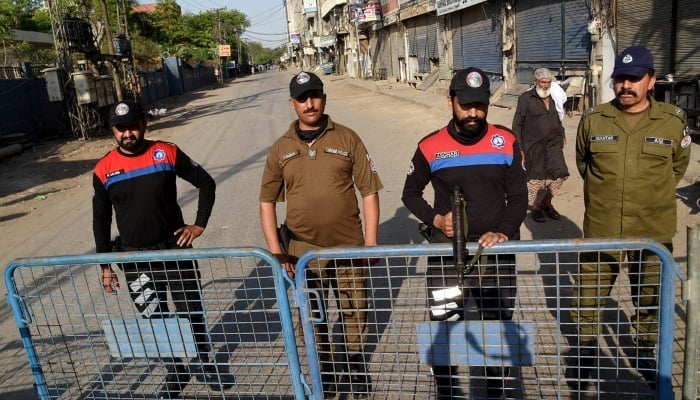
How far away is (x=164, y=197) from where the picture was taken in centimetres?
333

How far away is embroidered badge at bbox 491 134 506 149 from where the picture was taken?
109 inches

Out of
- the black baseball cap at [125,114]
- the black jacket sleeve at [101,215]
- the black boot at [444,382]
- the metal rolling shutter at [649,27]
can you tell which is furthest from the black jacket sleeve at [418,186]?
the metal rolling shutter at [649,27]

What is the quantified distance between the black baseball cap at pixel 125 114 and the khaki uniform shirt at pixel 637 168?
264 centimetres

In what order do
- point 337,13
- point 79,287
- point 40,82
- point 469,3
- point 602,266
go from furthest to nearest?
point 337,13 < point 469,3 < point 40,82 < point 79,287 < point 602,266

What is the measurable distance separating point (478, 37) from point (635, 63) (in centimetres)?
1823

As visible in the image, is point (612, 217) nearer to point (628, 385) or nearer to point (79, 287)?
point (628, 385)

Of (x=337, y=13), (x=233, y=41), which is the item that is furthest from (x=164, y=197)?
(x=233, y=41)

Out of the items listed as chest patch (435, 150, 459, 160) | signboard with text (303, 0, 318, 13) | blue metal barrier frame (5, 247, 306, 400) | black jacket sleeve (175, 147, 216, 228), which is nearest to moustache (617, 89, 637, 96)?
chest patch (435, 150, 459, 160)

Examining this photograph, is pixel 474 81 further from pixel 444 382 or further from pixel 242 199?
pixel 242 199

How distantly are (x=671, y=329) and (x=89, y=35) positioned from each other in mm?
19362

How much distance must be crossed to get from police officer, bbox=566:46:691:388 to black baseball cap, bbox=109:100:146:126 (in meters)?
2.63

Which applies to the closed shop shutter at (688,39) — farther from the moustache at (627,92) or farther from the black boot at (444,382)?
the black boot at (444,382)

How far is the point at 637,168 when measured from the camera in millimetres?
2975

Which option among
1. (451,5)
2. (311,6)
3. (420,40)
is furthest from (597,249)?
(311,6)
